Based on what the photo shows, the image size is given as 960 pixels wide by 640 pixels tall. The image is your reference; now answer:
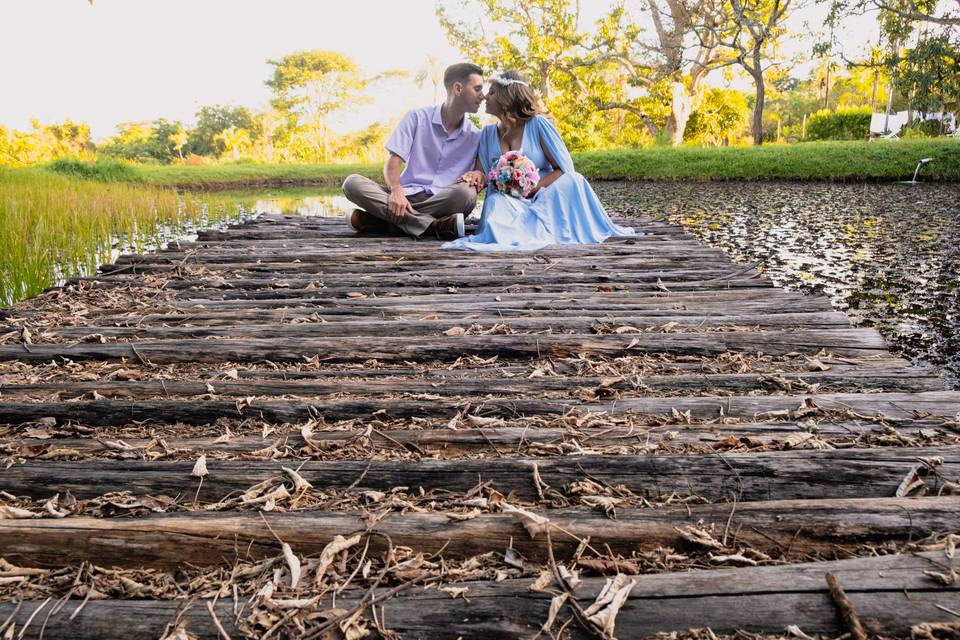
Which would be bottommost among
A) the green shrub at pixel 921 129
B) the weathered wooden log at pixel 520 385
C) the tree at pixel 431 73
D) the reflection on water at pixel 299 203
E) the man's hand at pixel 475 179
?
the weathered wooden log at pixel 520 385

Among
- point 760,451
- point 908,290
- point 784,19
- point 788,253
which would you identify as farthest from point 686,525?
point 784,19

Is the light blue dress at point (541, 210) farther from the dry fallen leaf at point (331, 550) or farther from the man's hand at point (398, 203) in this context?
the dry fallen leaf at point (331, 550)

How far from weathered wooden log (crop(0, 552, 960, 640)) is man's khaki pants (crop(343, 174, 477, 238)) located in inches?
161

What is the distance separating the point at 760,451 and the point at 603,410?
0.44 meters

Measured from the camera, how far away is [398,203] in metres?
4.91

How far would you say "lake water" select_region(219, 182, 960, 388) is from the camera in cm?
358

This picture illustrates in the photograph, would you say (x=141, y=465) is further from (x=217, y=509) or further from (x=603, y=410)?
(x=603, y=410)

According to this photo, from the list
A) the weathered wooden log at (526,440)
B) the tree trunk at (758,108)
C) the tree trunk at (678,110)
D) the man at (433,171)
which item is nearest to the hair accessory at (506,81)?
the man at (433,171)

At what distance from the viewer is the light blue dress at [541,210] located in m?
4.84

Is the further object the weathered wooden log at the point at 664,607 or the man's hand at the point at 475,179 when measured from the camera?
the man's hand at the point at 475,179

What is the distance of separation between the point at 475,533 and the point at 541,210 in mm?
3970

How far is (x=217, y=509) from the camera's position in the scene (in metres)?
1.41

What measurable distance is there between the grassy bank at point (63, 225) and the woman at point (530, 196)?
2607 mm

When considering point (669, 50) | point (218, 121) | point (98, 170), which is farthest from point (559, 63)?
point (218, 121)
